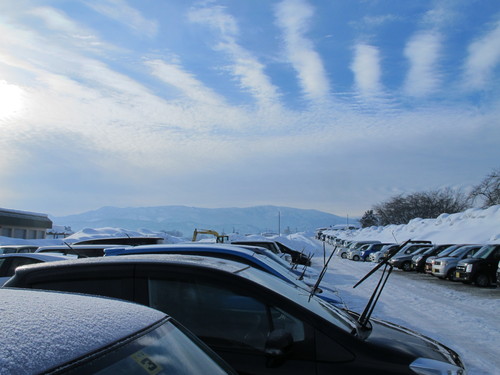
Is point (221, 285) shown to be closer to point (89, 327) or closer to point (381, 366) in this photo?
point (381, 366)

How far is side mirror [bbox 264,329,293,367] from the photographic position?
2930 millimetres

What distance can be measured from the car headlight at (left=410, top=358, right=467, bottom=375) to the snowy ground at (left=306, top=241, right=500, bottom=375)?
3.08 metres

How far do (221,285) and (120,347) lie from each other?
1814 millimetres

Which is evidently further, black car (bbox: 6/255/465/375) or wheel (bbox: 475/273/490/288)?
wheel (bbox: 475/273/490/288)

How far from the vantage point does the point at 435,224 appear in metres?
49.6

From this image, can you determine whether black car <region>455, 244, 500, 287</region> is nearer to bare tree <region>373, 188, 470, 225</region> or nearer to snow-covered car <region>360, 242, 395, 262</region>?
snow-covered car <region>360, 242, 395, 262</region>

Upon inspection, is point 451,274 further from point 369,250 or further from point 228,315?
point 369,250

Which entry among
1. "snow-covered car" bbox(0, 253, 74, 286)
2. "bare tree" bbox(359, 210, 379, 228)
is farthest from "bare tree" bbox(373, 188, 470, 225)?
"snow-covered car" bbox(0, 253, 74, 286)

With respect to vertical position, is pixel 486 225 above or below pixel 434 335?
above

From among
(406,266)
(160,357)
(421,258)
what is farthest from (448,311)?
(406,266)

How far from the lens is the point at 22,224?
4550 centimetres

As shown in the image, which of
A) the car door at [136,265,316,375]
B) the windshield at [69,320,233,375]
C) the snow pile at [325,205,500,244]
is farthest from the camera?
the snow pile at [325,205,500,244]

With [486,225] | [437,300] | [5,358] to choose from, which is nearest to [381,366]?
[5,358]

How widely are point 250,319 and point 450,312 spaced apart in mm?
8825
